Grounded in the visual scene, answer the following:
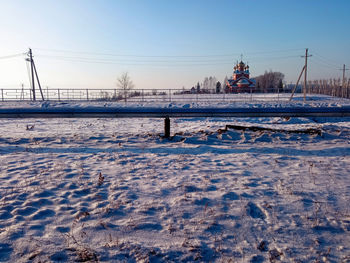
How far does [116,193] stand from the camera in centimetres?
365

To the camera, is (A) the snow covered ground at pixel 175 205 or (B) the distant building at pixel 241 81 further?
(B) the distant building at pixel 241 81

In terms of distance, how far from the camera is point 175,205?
10.8 ft

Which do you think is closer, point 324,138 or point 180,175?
point 180,175

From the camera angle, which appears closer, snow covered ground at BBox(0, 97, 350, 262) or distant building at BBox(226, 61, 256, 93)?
snow covered ground at BBox(0, 97, 350, 262)

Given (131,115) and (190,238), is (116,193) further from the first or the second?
(131,115)

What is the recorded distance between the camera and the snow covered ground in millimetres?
2408

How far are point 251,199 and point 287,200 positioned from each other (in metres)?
0.51

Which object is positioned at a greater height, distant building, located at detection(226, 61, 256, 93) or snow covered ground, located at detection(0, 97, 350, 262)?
distant building, located at detection(226, 61, 256, 93)

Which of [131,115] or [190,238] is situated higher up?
[131,115]

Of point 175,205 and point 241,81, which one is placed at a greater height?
point 241,81

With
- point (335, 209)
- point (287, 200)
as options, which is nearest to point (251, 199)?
point (287, 200)

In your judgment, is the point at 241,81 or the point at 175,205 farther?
the point at 241,81

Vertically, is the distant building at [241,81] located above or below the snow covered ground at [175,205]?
above

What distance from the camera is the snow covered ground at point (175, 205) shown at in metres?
2.41
